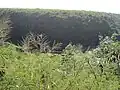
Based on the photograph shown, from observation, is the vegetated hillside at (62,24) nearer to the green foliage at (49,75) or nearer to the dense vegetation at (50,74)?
the dense vegetation at (50,74)

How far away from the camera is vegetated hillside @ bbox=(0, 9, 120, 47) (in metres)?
22.8

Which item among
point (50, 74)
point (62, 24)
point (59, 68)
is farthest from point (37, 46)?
point (62, 24)

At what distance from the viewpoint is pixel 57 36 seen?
74.7 feet

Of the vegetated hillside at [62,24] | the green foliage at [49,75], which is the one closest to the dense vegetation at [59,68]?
the green foliage at [49,75]

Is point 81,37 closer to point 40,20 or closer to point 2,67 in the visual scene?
point 40,20

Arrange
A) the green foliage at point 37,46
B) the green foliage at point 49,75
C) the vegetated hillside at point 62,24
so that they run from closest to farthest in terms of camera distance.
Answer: the green foliage at point 49,75 → the green foliage at point 37,46 → the vegetated hillside at point 62,24

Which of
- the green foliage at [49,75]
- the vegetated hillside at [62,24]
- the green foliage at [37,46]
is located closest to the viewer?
the green foliage at [49,75]

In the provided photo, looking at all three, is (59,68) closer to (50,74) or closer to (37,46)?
(50,74)

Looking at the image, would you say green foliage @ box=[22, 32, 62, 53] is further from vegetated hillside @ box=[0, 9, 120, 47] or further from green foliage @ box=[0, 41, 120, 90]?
vegetated hillside @ box=[0, 9, 120, 47]

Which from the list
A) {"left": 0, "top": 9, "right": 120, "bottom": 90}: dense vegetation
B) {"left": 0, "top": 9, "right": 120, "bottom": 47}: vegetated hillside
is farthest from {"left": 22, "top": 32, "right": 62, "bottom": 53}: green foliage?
{"left": 0, "top": 9, "right": 120, "bottom": 47}: vegetated hillside

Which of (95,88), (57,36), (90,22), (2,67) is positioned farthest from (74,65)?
(90,22)

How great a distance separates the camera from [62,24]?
78.0 feet

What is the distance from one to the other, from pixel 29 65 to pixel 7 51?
910 millimetres

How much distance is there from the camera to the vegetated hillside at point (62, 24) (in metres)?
22.8
